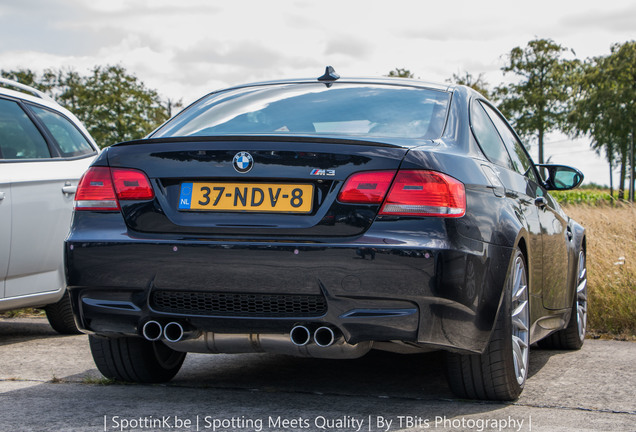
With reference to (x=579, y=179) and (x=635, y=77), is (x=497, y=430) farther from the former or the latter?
(x=635, y=77)

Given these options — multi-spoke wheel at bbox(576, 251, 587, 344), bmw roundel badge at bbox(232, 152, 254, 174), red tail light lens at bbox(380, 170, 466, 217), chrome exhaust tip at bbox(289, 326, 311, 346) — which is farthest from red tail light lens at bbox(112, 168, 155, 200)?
multi-spoke wheel at bbox(576, 251, 587, 344)

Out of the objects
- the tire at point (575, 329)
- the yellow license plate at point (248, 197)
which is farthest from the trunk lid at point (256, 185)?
the tire at point (575, 329)

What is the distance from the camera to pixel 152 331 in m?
3.75

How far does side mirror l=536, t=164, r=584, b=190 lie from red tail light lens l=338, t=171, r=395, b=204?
2.61 meters

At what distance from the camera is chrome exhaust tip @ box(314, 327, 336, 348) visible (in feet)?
11.6

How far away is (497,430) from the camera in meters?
3.49

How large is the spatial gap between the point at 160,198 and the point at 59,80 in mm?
48098

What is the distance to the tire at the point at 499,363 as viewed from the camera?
387 cm

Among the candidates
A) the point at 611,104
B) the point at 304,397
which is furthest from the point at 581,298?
the point at 611,104

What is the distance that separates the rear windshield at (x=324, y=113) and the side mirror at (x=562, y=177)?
1699mm

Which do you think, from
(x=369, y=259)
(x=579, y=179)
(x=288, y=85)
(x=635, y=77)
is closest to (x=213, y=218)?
(x=369, y=259)

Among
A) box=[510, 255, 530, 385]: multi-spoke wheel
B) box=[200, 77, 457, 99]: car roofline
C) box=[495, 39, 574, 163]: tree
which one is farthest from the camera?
box=[495, 39, 574, 163]: tree

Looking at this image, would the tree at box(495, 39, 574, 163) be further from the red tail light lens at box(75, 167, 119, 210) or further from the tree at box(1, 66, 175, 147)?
the red tail light lens at box(75, 167, 119, 210)

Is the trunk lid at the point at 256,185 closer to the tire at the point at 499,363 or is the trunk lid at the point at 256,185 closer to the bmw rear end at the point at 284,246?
the bmw rear end at the point at 284,246
